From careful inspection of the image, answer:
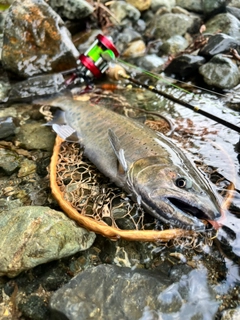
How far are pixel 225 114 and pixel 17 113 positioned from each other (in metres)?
3.37

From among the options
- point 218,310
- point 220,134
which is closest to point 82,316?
point 218,310

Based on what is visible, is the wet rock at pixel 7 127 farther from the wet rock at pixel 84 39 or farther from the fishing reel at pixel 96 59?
the wet rock at pixel 84 39

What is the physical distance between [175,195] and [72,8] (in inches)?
266

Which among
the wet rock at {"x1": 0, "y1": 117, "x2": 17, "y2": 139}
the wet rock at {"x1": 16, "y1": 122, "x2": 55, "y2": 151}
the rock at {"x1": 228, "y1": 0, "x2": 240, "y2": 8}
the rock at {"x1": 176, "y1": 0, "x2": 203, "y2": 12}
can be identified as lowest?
the wet rock at {"x1": 16, "y1": 122, "x2": 55, "y2": 151}

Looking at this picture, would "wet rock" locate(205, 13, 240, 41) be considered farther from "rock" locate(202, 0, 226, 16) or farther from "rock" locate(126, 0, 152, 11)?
"rock" locate(126, 0, 152, 11)

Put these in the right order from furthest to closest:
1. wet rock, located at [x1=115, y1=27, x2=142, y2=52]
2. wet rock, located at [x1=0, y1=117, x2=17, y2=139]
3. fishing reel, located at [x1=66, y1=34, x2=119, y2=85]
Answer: wet rock, located at [x1=115, y1=27, x2=142, y2=52], fishing reel, located at [x1=66, y1=34, x2=119, y2=85], wet rock, located at [x1=0, y1=117, x2=17, y2=139]

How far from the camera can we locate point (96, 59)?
6.16 m

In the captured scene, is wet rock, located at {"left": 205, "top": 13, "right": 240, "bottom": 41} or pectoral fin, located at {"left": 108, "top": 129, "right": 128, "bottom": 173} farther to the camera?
wet rock, located at {"left": 205, "top": 13, "right": 240, "bottom": 41}

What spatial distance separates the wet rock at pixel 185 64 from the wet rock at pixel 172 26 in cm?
244

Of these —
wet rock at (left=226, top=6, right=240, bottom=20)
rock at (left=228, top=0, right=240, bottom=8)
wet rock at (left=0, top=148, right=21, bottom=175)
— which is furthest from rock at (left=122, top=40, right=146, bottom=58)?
wet rock at (left=0, top=148, right=21, bottom=175)

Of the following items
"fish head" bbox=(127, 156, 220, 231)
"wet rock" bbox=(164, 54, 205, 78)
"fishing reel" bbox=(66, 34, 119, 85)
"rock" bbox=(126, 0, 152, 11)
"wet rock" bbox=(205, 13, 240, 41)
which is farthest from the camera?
"rock" bbox=(126, 0, 152, 11)

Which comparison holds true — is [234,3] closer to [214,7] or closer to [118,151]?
[214,7]

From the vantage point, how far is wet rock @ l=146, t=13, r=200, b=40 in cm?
884

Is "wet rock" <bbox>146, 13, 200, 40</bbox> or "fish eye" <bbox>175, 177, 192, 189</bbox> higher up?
"fish eye" <bbox>175, 177, 192, 189</bbox>
